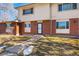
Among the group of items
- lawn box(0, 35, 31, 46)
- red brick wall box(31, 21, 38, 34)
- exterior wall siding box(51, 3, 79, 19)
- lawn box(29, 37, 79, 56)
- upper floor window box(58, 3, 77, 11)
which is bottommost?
lawn box(29, 37, 79, 56)

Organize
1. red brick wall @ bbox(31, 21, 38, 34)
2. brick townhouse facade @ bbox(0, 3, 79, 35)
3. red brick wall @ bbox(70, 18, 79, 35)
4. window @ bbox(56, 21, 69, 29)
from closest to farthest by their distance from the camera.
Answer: red brick wall @ bbox(70, 18, 79, 35) < brick townhouse facade @ bbox(0, 3, 79, 35) < red brick wall @ bbox(31, 21, 38, 34) < window @ bbox(56, 21, 69, 29)

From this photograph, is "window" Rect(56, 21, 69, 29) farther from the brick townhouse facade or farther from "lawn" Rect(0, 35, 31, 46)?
"lawn" Rect(0, 35, 31, 46)

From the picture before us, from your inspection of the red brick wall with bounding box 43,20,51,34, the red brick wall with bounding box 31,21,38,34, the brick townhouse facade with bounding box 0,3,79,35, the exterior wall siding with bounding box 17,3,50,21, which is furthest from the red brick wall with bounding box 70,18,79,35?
the red brick wall with bounding box 31,21,38,34

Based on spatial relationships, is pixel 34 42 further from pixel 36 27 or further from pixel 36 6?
pixel 36 6

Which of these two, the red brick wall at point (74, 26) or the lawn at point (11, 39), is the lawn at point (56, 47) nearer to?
the lawn at point (11, 39)

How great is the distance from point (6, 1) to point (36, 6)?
2.74 m

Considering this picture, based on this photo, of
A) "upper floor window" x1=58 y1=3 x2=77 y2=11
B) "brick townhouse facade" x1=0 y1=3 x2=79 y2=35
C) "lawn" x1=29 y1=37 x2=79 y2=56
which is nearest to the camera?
"lawn" x1=29 y1=37 x2=79 y2=56

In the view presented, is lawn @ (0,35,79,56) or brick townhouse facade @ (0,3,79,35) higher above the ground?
brick townhouse facade @ (0,3,79,35)

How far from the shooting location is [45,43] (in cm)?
1160

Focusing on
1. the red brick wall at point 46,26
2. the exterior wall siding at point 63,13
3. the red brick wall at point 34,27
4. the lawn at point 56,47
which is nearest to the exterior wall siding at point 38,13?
the red brick wall at point 34,27

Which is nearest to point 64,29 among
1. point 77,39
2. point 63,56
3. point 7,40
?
point 77,39

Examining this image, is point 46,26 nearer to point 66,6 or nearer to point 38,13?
point 38,13

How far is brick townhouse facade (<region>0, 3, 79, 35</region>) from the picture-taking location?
1308 cm

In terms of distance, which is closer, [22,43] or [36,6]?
[22,43]
